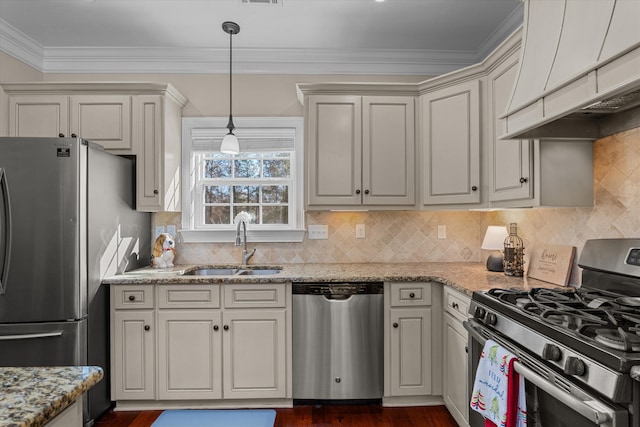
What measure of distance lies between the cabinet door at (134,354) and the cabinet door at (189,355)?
65 millimetres

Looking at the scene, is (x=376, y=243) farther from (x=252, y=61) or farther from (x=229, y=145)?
(x=252, y=61)

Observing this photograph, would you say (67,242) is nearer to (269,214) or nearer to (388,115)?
(269,214)

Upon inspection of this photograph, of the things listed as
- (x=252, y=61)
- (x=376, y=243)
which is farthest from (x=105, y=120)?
(x=376, y=243)

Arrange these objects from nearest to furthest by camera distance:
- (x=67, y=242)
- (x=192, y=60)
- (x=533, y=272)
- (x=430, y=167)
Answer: (x=67, y=242)
(x=533, y=272)
(x=430, y=167)
(x=192, y=60)

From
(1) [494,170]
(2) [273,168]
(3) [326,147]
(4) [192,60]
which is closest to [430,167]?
(1) [494,170]

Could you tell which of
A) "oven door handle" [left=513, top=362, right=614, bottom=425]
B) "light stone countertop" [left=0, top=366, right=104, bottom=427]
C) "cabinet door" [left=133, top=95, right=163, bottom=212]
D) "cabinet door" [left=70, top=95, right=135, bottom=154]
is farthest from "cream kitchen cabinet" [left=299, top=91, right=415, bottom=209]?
"light stone countertop" [left=0, top=366, right=104, bottom=427]

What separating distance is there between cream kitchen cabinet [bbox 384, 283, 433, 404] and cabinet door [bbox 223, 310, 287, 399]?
0.71 m

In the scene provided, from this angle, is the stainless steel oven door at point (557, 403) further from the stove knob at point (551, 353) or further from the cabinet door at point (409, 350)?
the cabinet door at point (409, 350)

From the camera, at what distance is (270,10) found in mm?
2584

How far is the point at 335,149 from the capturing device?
2859 mm

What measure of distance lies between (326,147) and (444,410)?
6.65 feet

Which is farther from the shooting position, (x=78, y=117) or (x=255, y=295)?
(x=78, y=117)

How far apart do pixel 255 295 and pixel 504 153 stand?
181cm

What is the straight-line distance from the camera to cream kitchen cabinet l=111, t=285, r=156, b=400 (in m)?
2.46
